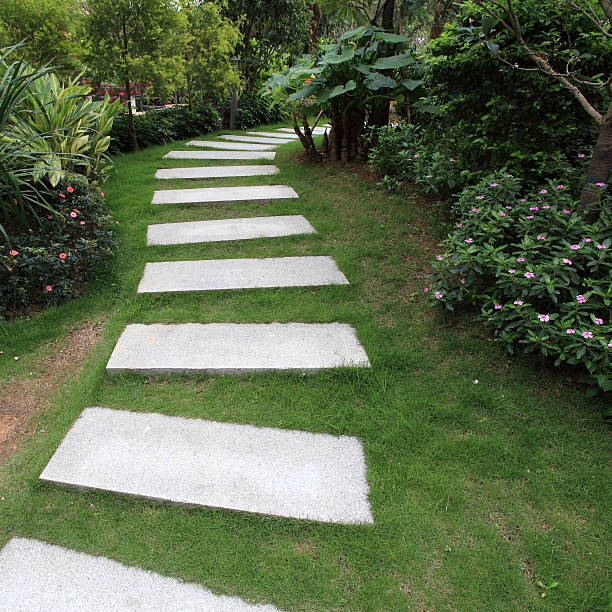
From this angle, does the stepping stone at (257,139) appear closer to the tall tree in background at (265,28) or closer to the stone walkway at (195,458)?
the tall tree in background at (265,28)

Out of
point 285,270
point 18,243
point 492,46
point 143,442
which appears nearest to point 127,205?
point 18,243

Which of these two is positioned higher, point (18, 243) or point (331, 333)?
point (18, 243)

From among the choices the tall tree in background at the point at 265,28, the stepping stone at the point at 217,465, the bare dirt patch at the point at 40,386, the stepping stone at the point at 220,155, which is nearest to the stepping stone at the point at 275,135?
the tall tree in background at the point at 265,28

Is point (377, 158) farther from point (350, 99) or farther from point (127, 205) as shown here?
point (127, 205)

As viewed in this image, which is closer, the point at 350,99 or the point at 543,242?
the point at 543,242

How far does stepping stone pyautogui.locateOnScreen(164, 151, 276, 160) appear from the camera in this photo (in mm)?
6344

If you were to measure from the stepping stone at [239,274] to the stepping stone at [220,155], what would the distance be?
344cm

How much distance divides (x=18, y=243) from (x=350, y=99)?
3788 millimetres

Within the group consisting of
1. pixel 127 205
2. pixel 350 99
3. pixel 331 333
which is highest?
pixel 350 99

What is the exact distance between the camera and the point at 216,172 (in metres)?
5.47

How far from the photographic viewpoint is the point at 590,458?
1.85m

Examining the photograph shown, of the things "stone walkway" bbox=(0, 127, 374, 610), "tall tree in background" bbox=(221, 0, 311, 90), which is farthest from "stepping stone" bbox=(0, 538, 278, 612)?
"tall tree in background" bbox=(221, 0, 311, 90)

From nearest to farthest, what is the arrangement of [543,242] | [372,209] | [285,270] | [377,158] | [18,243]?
[543,242] → [18,243] → [285,270] → [372,209] → [377,158]

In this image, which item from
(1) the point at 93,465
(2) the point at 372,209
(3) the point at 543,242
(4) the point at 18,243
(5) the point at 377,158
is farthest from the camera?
(5) the point at 377,158
